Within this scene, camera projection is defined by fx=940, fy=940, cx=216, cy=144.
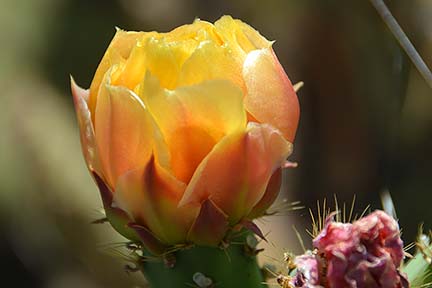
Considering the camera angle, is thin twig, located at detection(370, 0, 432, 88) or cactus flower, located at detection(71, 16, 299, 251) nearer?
cactus flower, located at detection(71, 16, 299, 251)

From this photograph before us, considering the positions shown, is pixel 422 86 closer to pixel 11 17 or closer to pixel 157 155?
pixel 11 17

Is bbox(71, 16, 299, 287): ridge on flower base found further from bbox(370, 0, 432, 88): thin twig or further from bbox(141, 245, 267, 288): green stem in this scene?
bbox(370, 0, 432, 88): thin twig

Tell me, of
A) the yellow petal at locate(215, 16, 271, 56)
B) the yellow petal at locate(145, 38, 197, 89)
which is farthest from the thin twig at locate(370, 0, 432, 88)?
the yellow petal at locate(145, 38, 197, 89)

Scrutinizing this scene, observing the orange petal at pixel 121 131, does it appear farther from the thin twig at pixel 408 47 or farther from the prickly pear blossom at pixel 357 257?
the thin twig at pixel 408 47

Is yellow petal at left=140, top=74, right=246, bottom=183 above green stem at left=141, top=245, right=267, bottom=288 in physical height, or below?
above

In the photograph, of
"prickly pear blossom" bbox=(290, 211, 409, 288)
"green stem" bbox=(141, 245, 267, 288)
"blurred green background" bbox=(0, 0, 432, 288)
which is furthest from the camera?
"blurred green background" bbox=(0, 0, 432, 288)

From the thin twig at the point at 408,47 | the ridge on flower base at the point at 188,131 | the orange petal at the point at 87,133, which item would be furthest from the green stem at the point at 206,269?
the thin twig at the point at 408,47
